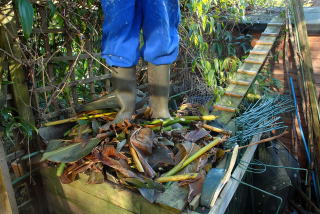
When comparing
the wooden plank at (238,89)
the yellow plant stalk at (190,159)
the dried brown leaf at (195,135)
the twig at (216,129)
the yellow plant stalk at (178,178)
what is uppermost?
the wooden plank at (238,89)

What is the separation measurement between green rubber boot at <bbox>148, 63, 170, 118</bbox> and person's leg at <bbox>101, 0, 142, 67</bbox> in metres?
0.17

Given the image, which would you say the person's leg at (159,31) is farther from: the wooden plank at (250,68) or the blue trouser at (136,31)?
the wooden plank at (250,68)

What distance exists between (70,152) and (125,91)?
51cm

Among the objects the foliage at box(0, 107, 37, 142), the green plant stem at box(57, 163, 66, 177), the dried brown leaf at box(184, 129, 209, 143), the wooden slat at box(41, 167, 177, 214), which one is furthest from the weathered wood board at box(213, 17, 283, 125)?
the foliage at box(0, 107, 37, 142)

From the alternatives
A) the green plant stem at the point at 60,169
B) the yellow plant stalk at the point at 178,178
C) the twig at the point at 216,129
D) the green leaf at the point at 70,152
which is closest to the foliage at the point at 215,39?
the twig at the point at 216,129

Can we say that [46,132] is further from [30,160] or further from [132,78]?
[132,78]

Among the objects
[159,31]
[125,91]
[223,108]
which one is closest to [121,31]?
[159,31]

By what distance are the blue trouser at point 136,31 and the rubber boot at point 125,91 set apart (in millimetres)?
80

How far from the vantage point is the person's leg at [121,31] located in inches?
59.7

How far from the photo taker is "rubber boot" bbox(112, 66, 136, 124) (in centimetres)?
171

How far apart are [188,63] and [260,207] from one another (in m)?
1.71

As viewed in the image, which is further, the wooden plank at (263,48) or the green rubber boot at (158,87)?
the wooden plank at (263,48)

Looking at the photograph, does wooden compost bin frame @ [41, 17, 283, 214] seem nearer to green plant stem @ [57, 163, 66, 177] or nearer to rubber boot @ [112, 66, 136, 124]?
green plant stem @ [57, 163, 66, 177]

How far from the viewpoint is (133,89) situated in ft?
5.85
